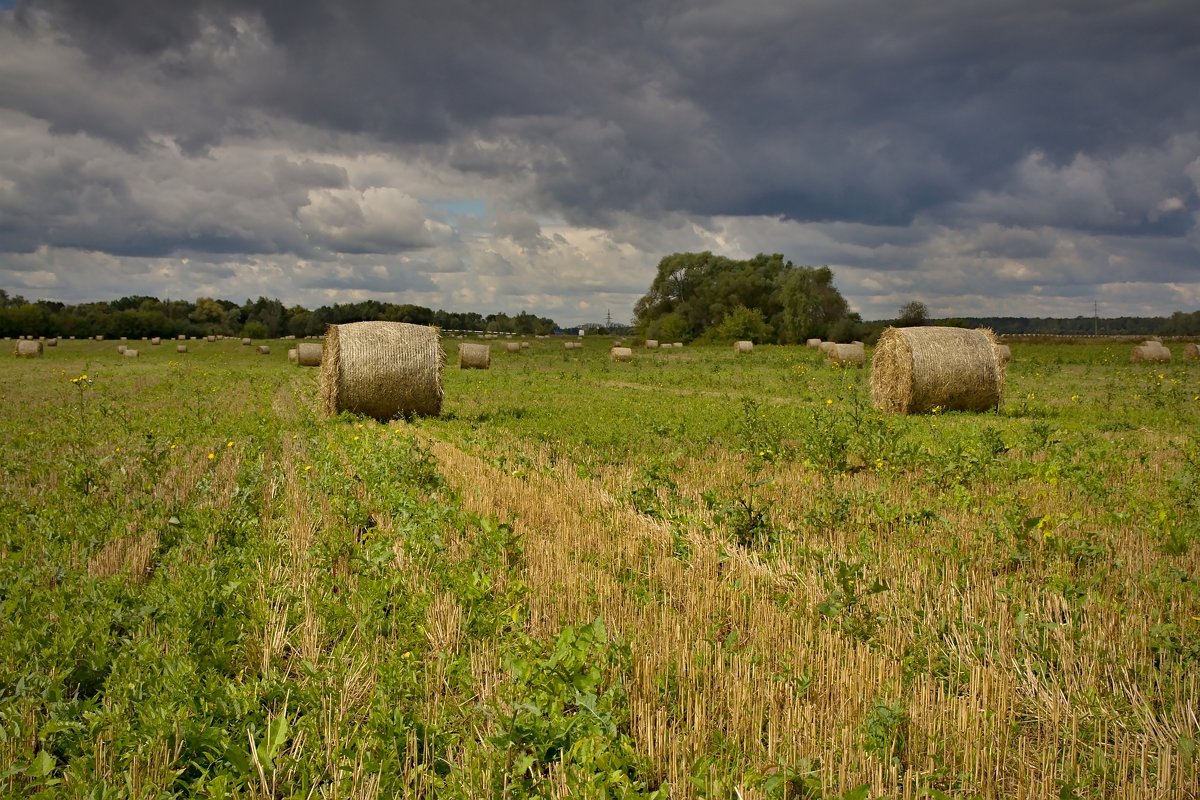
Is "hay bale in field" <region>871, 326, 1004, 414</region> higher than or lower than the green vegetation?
higher

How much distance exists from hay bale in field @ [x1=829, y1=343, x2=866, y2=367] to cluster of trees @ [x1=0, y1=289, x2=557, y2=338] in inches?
2023

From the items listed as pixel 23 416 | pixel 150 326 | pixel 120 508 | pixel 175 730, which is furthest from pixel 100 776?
pixel 150 326

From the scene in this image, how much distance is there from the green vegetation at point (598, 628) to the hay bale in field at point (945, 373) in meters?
9.01

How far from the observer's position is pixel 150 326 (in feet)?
327

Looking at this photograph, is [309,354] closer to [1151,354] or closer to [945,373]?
[945,373]

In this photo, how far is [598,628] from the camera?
15.0 feet

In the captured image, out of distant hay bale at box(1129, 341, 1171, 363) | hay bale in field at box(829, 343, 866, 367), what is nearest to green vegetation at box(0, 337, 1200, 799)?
hay bale in field at box(829, 343, 866, 367)

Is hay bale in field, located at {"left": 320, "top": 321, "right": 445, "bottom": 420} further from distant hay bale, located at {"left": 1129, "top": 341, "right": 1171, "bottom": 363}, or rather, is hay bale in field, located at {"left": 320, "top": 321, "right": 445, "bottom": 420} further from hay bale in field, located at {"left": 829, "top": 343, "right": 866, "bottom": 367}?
distant hay bale, located at {"left": 1129, "top": 341, "right": 1171, "bottom": 363}

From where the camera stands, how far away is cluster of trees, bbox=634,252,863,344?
3521 inches

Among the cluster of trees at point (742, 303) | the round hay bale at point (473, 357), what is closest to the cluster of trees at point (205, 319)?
the cluster of trees at point (742, 303)

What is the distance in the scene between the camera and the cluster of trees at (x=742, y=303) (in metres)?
89.4

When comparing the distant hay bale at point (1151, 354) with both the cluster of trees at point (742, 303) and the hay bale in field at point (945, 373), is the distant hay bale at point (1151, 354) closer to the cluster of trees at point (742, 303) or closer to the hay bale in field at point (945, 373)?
the hay bale in field at point (945, 373)

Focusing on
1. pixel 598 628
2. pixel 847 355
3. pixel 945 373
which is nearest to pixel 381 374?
pixel 945 373

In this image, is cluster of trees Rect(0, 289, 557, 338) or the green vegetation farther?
cluster of trees Rect(0, 289, 557, 338)
